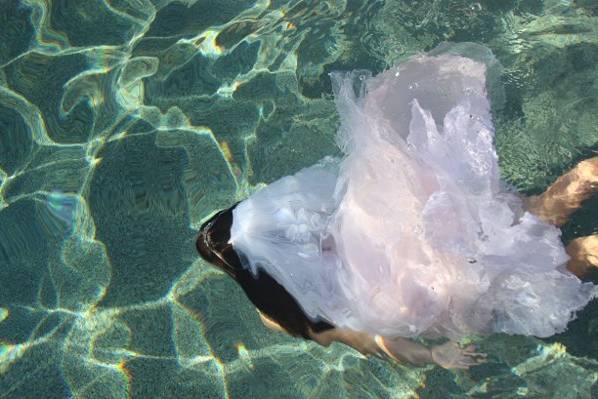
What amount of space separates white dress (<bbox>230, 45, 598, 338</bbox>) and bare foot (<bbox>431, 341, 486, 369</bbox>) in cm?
13

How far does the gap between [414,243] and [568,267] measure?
3.03ft

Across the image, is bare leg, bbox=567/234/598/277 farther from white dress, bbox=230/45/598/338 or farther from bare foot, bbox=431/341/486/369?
bare foot, bbox=431/341/486/369

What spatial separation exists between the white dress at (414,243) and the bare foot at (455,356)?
13 centimetres

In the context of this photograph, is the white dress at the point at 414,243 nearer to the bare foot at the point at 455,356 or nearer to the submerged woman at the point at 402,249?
the submerged woman at the point at 402,249

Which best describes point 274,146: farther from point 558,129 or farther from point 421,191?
point 558,129

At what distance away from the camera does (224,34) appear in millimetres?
4078

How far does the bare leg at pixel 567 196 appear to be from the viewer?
8.86 feet

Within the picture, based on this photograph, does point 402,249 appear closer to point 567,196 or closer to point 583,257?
point 583,257

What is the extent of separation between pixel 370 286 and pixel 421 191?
454 millimetres

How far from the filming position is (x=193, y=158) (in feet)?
11.3

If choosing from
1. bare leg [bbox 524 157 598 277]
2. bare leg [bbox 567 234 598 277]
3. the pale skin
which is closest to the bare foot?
the pale skin

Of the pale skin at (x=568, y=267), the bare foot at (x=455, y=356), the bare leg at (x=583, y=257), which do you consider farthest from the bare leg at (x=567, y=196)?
the bare foot at (x=455, y=356)

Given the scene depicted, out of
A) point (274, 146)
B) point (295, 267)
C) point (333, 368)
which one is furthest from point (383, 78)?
point (333, 368)

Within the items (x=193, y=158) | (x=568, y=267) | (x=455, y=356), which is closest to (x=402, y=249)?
(x=455, y=356)
